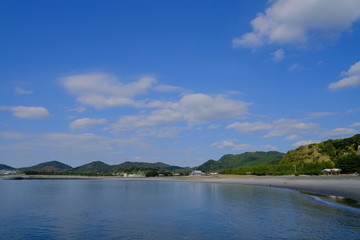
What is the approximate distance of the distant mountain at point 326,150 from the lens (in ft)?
381

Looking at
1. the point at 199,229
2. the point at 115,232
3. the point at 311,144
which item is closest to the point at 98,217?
the point at 115,232

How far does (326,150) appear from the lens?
12650 centimetres

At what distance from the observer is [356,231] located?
59.9ft

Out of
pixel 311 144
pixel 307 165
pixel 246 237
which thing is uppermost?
pixel 311 144

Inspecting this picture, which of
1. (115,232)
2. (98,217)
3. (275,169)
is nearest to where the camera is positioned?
(115,232)

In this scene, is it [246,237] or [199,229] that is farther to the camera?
[199,229]

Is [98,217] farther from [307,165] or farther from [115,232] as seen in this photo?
[307,165]

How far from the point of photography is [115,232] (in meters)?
20.1

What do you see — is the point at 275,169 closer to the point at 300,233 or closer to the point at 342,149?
the point at 342,149

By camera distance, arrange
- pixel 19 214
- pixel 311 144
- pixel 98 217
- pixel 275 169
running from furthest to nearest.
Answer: pixel 311 144 < pixel 275 169 < pixel 19 214 < pixel 98 217

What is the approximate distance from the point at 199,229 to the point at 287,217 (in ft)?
31.0

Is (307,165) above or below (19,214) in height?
above

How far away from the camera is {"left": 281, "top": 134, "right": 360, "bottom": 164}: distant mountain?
116 metres

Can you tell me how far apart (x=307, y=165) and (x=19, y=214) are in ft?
329
